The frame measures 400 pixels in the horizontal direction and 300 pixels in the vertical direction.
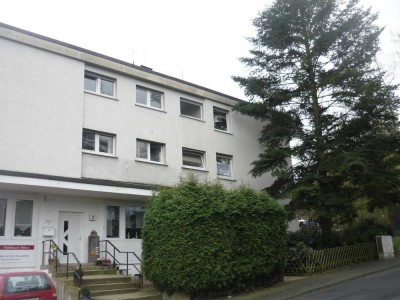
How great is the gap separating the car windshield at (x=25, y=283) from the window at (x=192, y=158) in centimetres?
1150

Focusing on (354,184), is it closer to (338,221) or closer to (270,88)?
(338,221)

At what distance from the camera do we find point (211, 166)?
23.0 metres

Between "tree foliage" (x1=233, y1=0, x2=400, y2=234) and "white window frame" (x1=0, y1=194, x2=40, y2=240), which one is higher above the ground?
"tree foliage" (x1=233, y1=0, x2=400, y2=234)

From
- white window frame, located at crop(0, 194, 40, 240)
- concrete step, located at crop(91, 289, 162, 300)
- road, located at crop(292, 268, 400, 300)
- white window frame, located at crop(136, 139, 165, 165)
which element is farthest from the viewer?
white window frame, located at crop(136, 139, 165, 165)

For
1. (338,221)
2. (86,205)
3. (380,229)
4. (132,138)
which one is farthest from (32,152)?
(380,229)

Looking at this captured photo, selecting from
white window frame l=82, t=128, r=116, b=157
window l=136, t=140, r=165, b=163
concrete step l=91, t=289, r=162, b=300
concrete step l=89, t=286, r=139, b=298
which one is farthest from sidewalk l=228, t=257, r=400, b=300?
white window frame l=82, t=128, r=116, b=157

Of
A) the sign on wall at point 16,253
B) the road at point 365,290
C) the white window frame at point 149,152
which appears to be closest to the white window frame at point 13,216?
the sign on wall at point 16,253

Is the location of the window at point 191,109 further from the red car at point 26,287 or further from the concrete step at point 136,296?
the red car at point 26,287

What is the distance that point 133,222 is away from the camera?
63.6ft

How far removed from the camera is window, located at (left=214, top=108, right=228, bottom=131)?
24.5 meters

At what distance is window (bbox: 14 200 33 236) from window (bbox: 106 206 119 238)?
3.44 metres

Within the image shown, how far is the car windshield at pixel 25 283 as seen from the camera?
1055cm

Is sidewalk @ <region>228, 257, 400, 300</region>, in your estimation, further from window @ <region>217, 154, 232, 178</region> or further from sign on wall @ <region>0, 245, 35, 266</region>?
window @ <region>217, 154, 232, 178</region>

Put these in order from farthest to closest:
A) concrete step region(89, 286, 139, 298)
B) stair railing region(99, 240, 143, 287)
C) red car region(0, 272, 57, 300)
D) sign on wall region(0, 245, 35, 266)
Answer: stair railing region(99, 240, 143, 287) → sign on wall region(0, 245, 35, 266) → concrete step region(89, 286, 139, 298) → red car region(0, 272, 57, 300)
